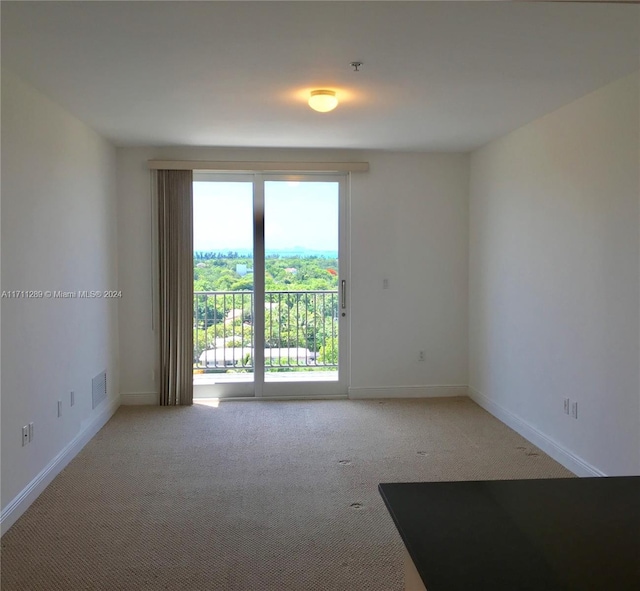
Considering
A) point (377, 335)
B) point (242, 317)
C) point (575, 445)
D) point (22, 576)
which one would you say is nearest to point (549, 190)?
point (575, 445)

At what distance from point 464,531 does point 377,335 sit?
3985 mm

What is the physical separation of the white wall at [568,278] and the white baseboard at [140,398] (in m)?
3.11

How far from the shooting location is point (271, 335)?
5102 millimetres

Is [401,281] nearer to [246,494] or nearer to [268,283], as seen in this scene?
[268,283]

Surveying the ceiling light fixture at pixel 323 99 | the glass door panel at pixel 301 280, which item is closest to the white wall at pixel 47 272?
the glass door panel at pixel 301 280

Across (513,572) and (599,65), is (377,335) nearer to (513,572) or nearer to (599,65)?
(599,65)

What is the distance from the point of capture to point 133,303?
4.77 m

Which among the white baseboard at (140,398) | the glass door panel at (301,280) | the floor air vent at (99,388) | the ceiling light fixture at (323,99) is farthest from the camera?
the glass door panel at (301,280)

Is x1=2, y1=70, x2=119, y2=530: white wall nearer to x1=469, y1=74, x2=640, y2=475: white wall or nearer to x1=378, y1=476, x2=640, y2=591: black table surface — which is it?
x1=378, y1=476, x2=640, y2=591: black table surface

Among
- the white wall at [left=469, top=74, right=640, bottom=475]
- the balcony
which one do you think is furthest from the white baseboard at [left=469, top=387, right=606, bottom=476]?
the balcony

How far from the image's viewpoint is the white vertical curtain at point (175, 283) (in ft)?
15.5

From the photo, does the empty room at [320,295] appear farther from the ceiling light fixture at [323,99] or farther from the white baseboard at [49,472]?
the ceiling light fixture at [323,99]

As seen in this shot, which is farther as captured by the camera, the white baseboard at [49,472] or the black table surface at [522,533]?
the white baseboard at [49,472]
